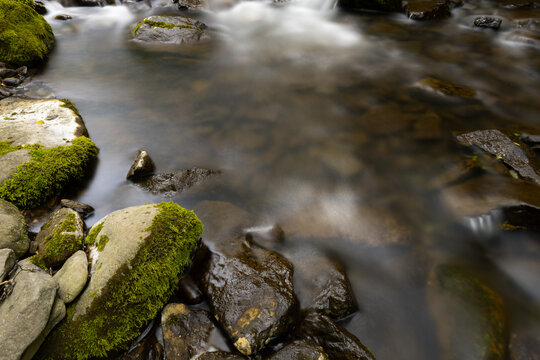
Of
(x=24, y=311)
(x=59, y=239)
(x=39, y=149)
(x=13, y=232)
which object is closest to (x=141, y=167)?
(x=39, y=149)

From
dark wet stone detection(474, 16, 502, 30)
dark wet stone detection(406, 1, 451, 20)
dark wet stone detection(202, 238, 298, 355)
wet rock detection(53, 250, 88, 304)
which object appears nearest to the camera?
wet rock detection(53, 250, 88, 304)

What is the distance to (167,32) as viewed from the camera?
954cm

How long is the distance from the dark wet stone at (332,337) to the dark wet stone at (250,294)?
0.18 metres

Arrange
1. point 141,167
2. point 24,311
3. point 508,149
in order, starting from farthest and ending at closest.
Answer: point 508,149 → point 141,167 → point 24,311

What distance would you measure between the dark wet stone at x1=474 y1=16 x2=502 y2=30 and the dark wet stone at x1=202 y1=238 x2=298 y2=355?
37.3ft

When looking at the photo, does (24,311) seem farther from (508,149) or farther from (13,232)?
(508,149)

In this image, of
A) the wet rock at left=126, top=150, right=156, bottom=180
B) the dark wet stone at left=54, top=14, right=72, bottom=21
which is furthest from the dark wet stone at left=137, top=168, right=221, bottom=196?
the dark wet stone at left=54, top=14, right=72, bottom=21

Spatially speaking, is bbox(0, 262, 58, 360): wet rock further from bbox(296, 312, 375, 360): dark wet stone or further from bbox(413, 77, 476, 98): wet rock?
bbox(413, 77, 476, 98): wet rock

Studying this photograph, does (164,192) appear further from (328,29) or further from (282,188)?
(328,29)

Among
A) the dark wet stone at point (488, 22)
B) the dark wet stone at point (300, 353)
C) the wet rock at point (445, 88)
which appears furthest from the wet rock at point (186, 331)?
the dark wet stone at point (488, 22)

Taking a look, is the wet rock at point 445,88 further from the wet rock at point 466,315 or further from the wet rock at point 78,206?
the wet rock at point 78,206

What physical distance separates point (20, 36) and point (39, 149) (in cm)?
554

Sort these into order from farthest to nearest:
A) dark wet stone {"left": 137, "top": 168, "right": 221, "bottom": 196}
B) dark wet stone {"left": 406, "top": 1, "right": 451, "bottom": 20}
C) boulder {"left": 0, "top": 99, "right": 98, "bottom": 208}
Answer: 1. dark wet stone {"left": 406, "top": 1, "right": 451, "bottom": 20}
2. dark wet stone {"left": 137, "top": 168, "right": 221, "bottom": 196}
3. boulder {"left": 0, "top": 99, "right": 98, "bottom": 208}

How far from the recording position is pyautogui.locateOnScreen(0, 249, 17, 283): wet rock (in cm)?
Answer: 248
